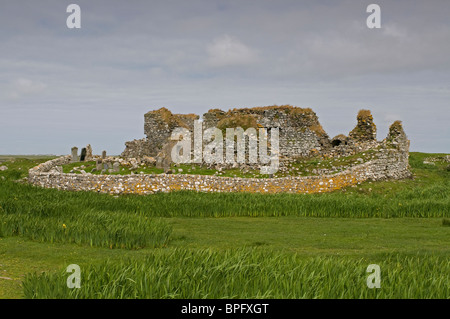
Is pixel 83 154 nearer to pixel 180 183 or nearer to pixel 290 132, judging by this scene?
pixel 180 183

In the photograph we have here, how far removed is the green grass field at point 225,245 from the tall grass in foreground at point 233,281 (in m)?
0.02

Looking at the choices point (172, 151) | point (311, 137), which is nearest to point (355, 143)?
point (311, 137)

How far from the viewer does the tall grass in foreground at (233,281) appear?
23.4 ft

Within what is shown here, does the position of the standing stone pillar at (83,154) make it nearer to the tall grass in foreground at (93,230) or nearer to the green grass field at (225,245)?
the green grass field at (225,245)

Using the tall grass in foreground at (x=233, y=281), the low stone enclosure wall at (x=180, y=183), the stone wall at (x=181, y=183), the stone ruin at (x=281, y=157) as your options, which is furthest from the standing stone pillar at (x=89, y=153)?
the tall grass in foreground at (x=233, y=281)

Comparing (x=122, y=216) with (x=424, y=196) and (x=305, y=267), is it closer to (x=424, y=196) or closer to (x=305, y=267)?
(x=305, y=267)

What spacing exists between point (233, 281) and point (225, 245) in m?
5.80

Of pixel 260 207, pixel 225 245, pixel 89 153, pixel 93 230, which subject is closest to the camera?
pixel 93 230

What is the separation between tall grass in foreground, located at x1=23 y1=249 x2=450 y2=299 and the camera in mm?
7133

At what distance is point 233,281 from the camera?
739cm

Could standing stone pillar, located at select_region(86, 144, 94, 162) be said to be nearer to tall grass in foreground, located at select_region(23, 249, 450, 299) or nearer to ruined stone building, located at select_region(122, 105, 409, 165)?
ruined stone building, located at select_region(122, 105, 409, 165)

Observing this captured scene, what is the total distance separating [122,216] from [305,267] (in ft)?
27.3

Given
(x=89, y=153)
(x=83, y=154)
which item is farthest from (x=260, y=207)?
(x=89, y=153)
